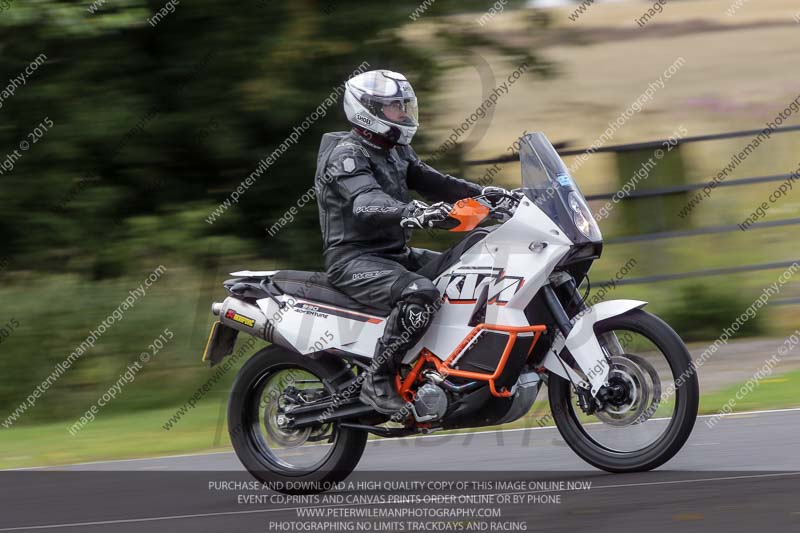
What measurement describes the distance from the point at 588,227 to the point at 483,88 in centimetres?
633

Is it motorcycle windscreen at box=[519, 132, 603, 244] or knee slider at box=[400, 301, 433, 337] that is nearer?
motorcycle windscreen at box=[519, 132, 603, 244]

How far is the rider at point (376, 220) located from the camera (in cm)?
614

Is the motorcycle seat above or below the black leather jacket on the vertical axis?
below

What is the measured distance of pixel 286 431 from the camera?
259 inches

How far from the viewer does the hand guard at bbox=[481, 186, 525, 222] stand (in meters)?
6.18

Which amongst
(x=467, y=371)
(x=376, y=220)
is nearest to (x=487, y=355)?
(x=467, y=371)

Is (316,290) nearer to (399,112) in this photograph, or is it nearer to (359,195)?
(359,195)

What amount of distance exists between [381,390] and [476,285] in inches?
29.4

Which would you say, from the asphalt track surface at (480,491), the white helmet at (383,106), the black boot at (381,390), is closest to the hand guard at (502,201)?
the white helmet at (383,106)

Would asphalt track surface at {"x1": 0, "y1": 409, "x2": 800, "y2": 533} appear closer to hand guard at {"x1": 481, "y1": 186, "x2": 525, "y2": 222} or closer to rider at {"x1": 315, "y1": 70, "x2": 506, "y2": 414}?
rider at {"x1": 315, "y1": 70, "x2": 506, "y2": 414}

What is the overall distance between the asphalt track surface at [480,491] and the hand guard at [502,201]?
138cm

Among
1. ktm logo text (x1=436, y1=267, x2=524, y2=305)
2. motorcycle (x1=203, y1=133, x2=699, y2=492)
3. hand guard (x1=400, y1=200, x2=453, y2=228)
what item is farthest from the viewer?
ktm logo text (x1=436, y1=267, x2=524, y2=305)

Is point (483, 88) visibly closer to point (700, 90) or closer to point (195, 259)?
point (195, 259)

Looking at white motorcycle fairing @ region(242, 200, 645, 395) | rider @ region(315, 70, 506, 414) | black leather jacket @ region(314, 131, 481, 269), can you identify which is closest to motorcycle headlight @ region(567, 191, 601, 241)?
white motorcycle fairing @ region(242, 200, 645, 395)
